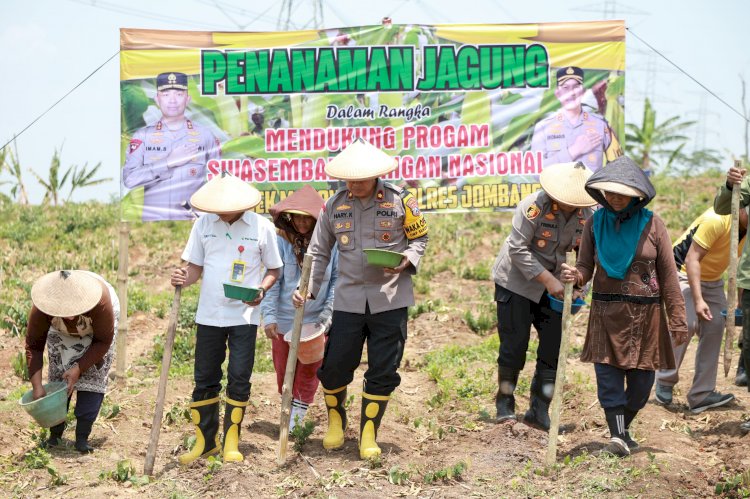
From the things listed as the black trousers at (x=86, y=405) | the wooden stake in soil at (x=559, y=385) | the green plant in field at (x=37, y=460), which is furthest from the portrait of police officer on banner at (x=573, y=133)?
the green plant in field at (x=37, y=460)

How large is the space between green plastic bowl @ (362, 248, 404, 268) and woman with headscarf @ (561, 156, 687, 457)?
1.10 meters

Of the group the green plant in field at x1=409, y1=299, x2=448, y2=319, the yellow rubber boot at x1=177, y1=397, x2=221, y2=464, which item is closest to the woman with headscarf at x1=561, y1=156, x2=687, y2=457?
the yellow rubber boot at x1=177, y1=397, x2=221, y2=464

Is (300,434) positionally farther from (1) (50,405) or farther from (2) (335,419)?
(1) (50,405)

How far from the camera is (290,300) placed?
6.77 meters

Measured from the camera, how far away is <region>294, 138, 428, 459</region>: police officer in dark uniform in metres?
6.12

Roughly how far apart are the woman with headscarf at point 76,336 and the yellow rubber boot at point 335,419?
1604 mm

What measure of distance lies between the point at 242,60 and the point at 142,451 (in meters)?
3.88

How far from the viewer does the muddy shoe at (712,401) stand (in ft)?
24.3

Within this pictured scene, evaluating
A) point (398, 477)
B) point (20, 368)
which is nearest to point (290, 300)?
point (398, 477)

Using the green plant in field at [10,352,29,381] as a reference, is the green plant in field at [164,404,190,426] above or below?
below

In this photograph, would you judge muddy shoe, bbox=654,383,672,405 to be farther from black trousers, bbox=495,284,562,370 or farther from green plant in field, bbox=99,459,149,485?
green plant in field, bbox=99,459,149,485

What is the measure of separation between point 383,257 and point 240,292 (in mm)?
931

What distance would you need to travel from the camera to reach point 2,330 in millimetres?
10203

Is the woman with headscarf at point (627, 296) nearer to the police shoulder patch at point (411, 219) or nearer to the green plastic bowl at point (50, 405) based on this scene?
the police shoulder patch at point (411, 219)
